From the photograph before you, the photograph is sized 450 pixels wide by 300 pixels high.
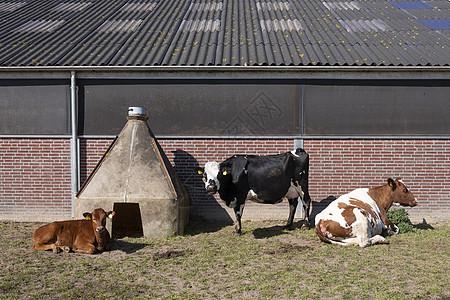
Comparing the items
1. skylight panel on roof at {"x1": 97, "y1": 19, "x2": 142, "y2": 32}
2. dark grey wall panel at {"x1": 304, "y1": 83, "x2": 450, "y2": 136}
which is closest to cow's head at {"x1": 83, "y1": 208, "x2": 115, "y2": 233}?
dark grey wall panel at {"x1": 304, "y1": 83, "x2": 450, "y2": 136}

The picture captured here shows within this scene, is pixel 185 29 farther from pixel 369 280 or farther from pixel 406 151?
pixel 369 280

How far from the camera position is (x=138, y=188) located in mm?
7227

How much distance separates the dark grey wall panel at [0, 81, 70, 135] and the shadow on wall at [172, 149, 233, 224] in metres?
2.99

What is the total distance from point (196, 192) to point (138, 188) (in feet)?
6.67

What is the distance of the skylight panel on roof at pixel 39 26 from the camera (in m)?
11.3

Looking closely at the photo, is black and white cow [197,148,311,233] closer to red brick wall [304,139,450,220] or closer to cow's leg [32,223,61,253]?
red brick wall [304,139,450,220]

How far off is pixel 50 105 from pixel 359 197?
24.8ft

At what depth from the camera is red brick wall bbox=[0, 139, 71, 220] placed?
9.09 m

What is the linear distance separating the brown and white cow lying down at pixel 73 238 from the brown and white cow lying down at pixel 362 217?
3900 millimetres

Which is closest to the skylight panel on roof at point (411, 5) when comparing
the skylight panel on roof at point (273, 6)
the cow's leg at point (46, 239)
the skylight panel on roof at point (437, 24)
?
the skylight panel on roof at point (437, 24)

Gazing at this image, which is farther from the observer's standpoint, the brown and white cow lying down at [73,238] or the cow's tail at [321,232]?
the cow's tail at [321,232]

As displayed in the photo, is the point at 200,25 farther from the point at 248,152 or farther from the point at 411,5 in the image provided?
the point at 411,5

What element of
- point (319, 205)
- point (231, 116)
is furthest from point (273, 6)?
point (319, 205)

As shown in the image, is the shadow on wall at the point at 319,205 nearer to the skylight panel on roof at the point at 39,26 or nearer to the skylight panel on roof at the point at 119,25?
the skylight panel on roof at the point at 119,25
